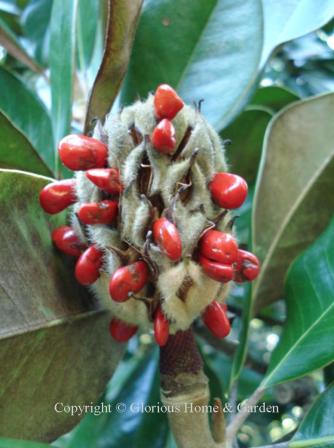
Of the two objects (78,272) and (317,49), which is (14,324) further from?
(317,49)

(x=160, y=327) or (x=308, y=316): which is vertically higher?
→ (x=160, y=327)

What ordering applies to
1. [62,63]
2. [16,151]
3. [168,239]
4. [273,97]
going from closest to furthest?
1. [168,239]
2. [16,151]
3. [62,63]
4. [273,97]

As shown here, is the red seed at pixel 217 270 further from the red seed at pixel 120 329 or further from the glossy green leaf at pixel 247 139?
the glossy green leaf at pixel 247 139

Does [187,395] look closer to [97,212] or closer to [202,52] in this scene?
[97,212]

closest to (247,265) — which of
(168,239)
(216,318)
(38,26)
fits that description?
(216,318)

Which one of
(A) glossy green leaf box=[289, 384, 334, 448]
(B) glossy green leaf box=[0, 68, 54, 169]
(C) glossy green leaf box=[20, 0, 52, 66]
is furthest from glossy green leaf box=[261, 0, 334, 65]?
(C) glossy green leaf box=[20, 0, 52, 66]

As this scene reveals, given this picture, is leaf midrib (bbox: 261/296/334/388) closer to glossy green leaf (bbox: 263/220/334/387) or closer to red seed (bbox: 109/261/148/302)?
glossy green leaf (bbox: 263/220/334/387)
